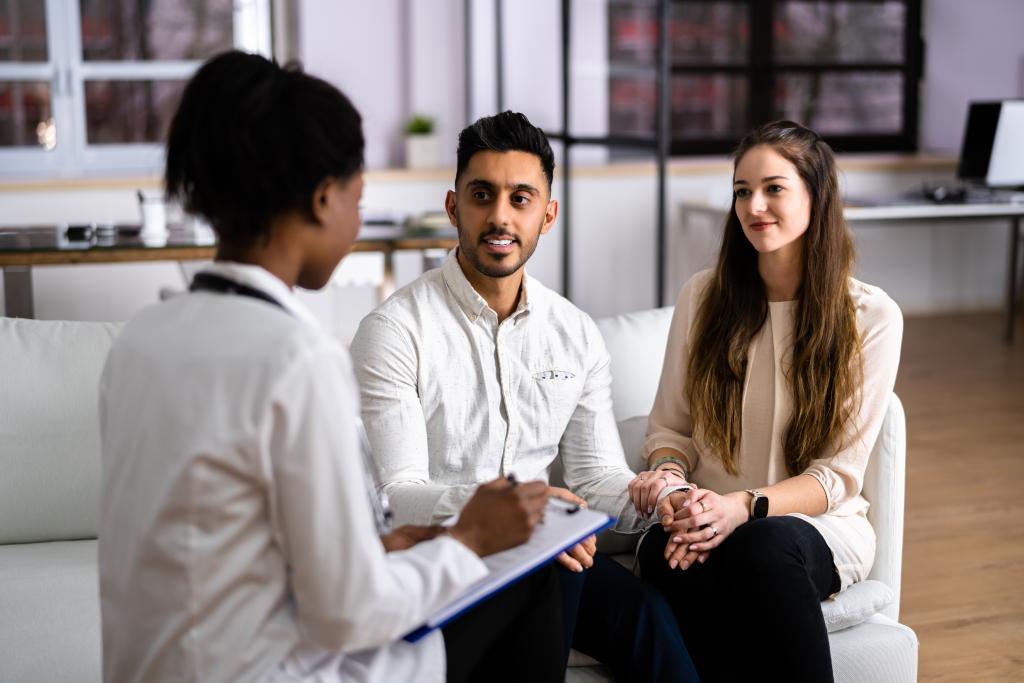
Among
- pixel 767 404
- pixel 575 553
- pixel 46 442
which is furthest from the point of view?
pixel 46 442

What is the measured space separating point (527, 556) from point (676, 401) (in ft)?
2.72

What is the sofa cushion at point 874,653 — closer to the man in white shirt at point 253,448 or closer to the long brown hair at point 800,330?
the long brown hair at point 800,330

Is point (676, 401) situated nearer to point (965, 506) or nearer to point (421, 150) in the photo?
point (965, 506)

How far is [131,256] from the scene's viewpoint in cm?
348

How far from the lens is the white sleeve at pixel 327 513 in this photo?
40.9 inches

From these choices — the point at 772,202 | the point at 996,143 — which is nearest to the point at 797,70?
the point at 996,143

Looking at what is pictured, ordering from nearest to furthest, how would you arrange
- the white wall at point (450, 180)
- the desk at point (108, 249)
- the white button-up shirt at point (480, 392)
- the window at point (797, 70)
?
the white button-up shirt at point (480, 392) < the desk at point (108, 249) < the white wall at point (450, 180) < the window at point (797, 70)

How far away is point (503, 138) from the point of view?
74.6 inches

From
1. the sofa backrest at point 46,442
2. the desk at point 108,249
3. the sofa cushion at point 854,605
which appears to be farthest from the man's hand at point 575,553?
the desk at point 108,249

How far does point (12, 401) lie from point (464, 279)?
2.79 ft

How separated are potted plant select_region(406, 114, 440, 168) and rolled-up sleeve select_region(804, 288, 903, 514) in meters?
3.82

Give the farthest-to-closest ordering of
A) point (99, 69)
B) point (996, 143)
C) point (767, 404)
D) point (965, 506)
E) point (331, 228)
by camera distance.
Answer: point (99, 69), point (996, 143), point (965, 506), point (767, 404), point (331, 228)

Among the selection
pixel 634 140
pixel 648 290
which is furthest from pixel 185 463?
pixel 648 290

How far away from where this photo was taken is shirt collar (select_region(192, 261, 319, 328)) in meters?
1.12
